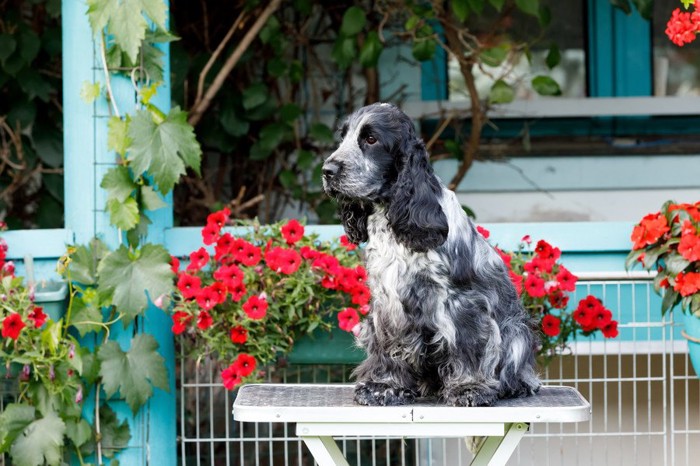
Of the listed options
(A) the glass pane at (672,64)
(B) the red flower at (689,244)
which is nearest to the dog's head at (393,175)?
(B) the red flower at (689,244)

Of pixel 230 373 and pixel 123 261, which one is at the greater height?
pixel 123 261

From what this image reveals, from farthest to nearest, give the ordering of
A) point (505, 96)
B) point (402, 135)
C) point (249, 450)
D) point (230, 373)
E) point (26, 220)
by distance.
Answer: point (26, 220)
point (505, 96)
point (249, 450)
point (230, 373)
point (402, 135)

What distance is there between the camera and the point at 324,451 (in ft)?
9.59

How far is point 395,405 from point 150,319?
1310 millimetres

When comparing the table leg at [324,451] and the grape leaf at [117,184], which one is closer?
the table leg at [324,451]

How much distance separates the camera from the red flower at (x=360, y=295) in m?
3.74

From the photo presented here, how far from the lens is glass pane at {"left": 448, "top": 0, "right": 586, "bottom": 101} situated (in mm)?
6047

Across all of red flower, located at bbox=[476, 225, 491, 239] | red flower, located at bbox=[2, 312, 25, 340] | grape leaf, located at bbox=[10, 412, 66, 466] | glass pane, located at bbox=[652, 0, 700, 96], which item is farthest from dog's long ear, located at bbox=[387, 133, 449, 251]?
glass pane, located at bbox=[652, 0, 700, 96]

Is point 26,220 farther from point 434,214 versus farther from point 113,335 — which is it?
point 434,214

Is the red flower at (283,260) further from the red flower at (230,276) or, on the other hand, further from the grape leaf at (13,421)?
the grape leaf at (13,421)

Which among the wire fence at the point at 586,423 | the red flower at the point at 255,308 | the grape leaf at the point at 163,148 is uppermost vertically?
the grape leaf at the point at 163,148

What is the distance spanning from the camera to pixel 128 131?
387 cm

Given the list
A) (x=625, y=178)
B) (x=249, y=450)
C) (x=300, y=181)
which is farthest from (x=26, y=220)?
(x=625, y=178)

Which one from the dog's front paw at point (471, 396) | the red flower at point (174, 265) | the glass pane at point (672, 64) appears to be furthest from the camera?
the glass pane at point (672, 64)
